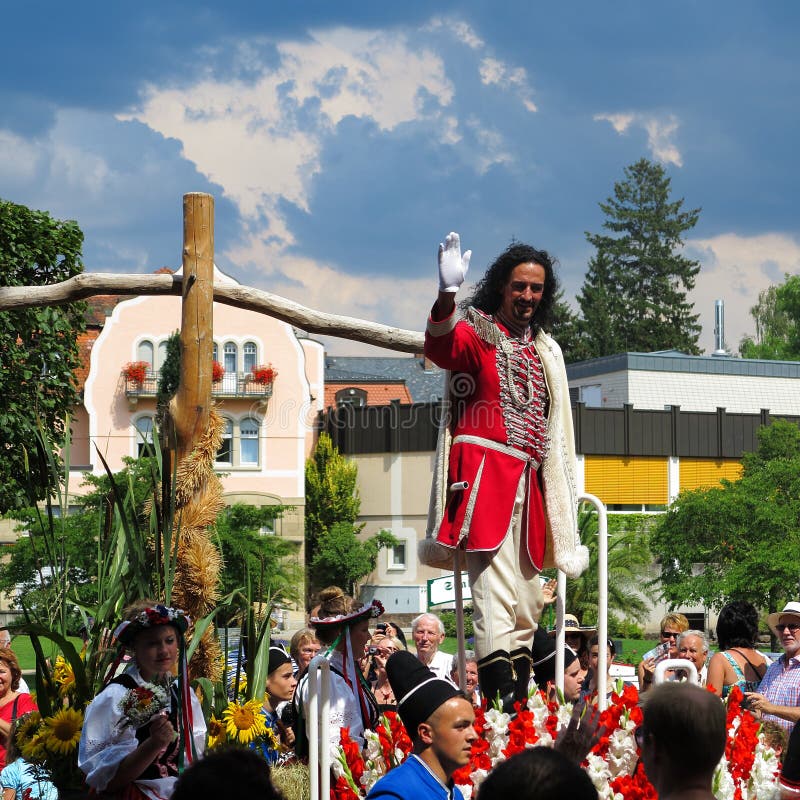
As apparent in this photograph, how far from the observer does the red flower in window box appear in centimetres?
5094

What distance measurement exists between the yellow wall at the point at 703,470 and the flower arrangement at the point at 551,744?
152ft

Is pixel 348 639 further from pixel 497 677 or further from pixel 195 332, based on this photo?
pixel 195 332

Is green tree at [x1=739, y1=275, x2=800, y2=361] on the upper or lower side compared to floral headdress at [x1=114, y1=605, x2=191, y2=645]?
upper

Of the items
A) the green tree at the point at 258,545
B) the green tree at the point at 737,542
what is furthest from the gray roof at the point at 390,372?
the green tree at the point at 737,542

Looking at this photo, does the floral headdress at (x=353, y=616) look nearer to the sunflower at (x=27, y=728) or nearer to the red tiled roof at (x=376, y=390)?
the sunflower at (x=27, y=728)

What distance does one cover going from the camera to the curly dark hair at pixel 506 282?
5816 mm

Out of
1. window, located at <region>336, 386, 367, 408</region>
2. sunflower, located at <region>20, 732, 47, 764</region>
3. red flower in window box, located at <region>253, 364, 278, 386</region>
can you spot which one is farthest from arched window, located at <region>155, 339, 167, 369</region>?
sunflower, located at <region>20, 732, 47, 764</region>

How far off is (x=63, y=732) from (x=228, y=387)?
45.4 m

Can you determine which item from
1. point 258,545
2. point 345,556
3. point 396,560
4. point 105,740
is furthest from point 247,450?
point 105,740

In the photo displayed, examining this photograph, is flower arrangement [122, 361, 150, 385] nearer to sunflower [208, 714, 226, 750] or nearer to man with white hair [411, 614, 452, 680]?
man with white hair [411, 614, 452, 680]

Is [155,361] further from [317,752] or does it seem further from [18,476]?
[317,752]

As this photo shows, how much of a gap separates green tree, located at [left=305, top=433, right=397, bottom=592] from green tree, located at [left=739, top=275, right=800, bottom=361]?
30.8 meters

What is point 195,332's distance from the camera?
6.79 meters

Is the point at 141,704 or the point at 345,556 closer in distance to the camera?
the point at 141,704
